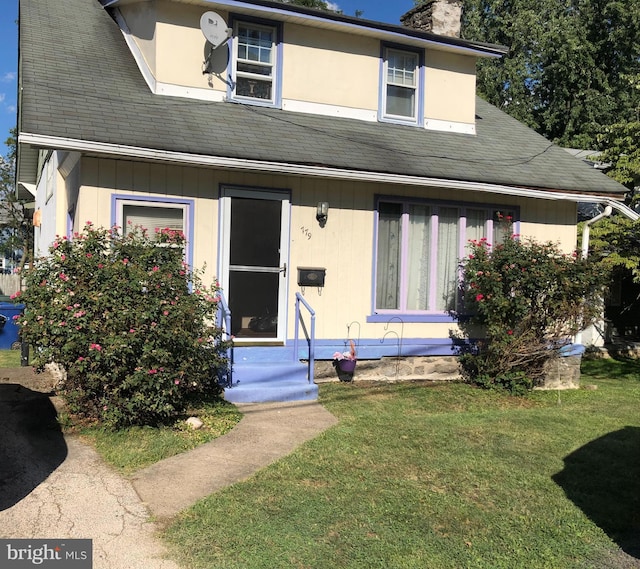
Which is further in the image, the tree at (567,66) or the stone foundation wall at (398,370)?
the tree at (567,66)

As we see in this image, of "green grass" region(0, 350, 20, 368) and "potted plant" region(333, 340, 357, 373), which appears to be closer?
"potted plant" region(333, 340, 357, 373)

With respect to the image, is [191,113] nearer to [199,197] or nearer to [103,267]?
[199,197]

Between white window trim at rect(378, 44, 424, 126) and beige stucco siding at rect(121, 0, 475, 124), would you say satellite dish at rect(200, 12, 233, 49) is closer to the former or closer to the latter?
beige stucco siding at rect(121, 0, 475, 124)

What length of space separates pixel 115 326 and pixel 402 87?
22.4 ft

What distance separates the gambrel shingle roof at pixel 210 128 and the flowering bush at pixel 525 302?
4.23ft

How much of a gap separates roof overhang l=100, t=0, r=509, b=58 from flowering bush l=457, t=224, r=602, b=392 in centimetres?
364

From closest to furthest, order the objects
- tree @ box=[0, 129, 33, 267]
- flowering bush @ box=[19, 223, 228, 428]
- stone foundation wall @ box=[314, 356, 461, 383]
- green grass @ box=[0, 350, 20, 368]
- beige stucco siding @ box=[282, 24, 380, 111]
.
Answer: flowering bush @ box=[19, 223, 228, 428] → stone foundation wall @ box=[314, 356, 461, 383] → beige stucco siding @ box=[282, 24, 380, 111] → green grass @ box=[0, 350, 20, 368] → tree @ box=[0, 129, 33, 267]

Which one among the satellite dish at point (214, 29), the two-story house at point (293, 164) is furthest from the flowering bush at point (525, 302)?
the satellite dish at point (214, 29)

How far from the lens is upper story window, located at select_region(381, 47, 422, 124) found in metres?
10.2

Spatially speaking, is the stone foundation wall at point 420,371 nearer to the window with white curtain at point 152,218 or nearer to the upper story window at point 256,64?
the window with white curtain at point 152,218

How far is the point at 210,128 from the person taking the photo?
826 cm

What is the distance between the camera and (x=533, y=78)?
30.0 meters

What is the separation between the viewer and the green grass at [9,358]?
10102 millimetres

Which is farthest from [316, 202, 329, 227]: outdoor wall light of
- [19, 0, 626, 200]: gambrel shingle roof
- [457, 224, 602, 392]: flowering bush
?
[457, 224, 602, 392]: flowering bush
